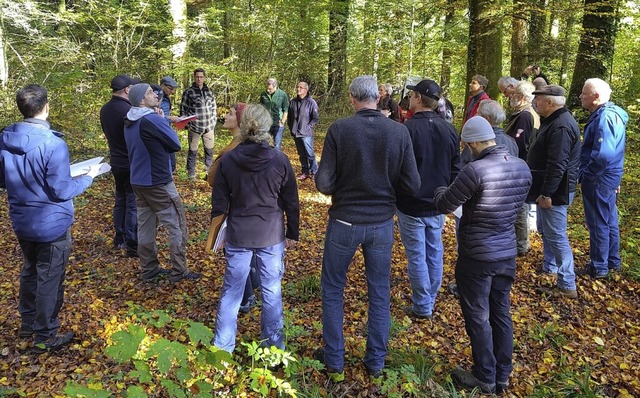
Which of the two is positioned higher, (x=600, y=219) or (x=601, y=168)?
(x=601, y=168)

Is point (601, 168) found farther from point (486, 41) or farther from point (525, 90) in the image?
point (486, 41)

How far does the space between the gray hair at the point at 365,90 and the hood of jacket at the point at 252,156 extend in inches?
30.5

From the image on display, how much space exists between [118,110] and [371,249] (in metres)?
3.85

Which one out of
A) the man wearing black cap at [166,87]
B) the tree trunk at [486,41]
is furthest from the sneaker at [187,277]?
the tree trunk at [486,41]

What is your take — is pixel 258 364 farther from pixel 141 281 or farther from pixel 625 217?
pixel 625 217

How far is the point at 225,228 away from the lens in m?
3.59

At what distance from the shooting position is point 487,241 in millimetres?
3160

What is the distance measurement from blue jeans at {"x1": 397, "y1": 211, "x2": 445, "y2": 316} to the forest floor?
245mm

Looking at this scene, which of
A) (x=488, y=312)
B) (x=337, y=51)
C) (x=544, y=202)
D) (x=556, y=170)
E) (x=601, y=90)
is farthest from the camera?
(x=337, y=51)

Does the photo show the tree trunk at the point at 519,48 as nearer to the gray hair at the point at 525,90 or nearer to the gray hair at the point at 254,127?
the gray hair at the point at 525,90

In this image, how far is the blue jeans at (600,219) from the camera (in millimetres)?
5042

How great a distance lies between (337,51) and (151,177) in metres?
13.3

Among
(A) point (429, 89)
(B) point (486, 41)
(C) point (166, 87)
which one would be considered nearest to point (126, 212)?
(C) point (166, 87)

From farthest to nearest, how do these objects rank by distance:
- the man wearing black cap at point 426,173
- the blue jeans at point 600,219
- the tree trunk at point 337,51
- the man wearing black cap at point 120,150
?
the tree trunk at point 337,51
the man wearing black cap at point 120,150
the blue jeans at point 600,219
the man wearing black cap at point 426,173
